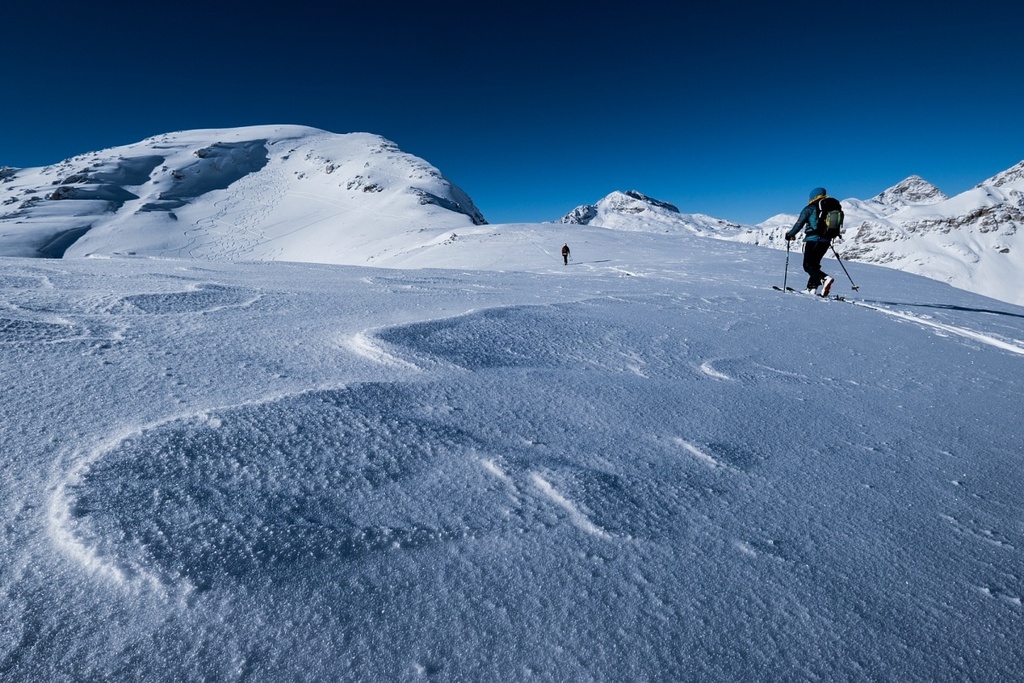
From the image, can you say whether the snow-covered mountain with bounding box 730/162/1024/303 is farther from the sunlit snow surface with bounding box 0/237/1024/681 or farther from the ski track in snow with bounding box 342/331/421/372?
the ski track in snow with bounding box 342/331/421/372

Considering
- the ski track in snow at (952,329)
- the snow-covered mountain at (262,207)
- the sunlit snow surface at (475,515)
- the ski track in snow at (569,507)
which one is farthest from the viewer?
the snow-covered mountain at (262,207)

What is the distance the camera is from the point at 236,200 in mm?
80812

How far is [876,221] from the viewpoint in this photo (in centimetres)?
16088

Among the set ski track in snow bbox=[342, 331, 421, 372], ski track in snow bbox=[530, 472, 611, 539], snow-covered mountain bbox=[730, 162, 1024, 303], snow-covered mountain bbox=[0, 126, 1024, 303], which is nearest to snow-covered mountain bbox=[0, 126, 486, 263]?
snow-covered mountain bbox=[0, 126, 1024, 303]

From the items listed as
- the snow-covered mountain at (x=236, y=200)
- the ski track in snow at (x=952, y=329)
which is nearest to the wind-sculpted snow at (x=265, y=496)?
the ski track in snow at (x=952, y=329)

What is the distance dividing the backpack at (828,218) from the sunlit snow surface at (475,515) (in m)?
4.87

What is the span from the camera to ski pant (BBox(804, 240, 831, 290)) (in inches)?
285

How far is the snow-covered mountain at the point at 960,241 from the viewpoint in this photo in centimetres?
12950

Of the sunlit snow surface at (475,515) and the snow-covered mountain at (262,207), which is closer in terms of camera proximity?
the sunlit snow surface at (475,515)

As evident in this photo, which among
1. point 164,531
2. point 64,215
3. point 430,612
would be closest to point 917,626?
point 430,612

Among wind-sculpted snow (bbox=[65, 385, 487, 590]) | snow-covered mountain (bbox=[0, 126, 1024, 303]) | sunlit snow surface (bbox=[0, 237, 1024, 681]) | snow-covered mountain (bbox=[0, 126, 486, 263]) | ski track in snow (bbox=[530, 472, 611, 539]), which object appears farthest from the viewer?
snow-covered mountain (bbox=[0, 126, 486, 263])

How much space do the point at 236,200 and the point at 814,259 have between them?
91774 millimetres

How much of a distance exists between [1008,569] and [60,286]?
19.1 ft

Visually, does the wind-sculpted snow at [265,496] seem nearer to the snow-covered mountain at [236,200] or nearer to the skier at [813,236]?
the skier at [813,236]
